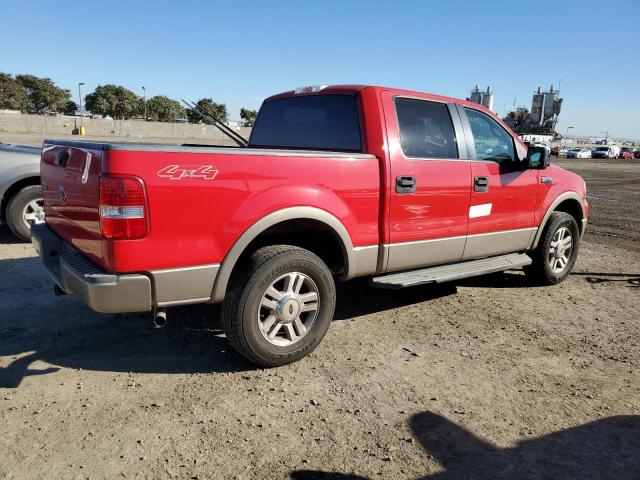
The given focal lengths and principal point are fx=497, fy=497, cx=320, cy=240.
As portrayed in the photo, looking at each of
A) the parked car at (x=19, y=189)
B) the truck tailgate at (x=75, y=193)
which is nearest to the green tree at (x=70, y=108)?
the parked car at (x=19, y=189)

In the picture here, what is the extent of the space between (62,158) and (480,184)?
3.31 m

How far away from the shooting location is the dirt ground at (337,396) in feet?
7.92

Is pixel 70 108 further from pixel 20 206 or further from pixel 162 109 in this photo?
pixel 20 206

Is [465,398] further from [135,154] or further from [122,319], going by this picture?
[122,319]

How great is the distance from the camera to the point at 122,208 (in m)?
2.64

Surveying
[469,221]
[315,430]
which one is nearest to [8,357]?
[315,430]

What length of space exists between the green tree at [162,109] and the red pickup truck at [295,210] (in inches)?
3635

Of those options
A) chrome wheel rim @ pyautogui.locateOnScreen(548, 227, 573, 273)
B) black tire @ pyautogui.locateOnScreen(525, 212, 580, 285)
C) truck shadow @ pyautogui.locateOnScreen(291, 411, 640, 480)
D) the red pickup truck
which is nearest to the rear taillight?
the red pickup truck

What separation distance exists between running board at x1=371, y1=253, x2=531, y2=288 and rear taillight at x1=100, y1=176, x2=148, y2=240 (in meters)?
1.87

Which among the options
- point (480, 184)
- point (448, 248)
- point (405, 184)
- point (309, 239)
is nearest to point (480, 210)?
point (480, 184)

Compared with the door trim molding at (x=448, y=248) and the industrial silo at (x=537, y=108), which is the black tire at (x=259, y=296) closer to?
the door trim molding at (x=448, y=248)

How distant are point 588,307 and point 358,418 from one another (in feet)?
10.4

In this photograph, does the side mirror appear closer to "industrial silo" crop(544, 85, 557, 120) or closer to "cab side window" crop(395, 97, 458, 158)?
"cab side window" crop(395, 97, 458, 158)

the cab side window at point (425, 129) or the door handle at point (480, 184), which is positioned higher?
the cab side window at point (425, 129)
